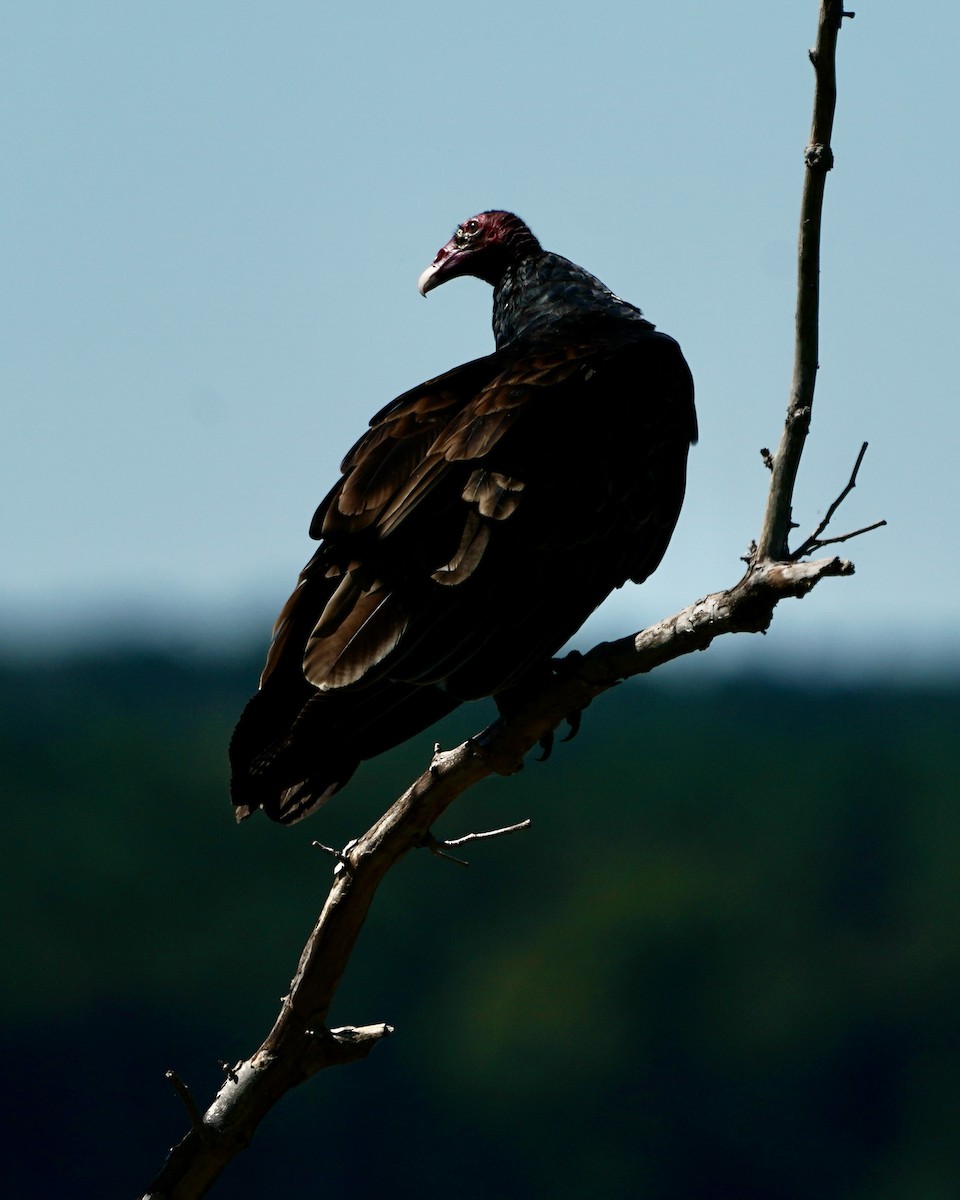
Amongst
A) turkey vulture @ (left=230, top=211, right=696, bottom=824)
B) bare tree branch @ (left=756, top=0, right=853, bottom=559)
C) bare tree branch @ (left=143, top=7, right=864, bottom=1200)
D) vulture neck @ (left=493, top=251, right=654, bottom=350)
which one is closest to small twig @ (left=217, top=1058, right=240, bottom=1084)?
bare tree branch @ (left=143, top=7, right=864, bottom=1200)

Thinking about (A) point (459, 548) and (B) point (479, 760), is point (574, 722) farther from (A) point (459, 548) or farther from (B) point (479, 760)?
(B) point (479, 760)

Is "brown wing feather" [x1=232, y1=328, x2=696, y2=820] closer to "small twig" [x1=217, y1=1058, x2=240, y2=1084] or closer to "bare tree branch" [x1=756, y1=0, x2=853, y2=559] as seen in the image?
"small twig" [x1=217, y1=1058, x2=240, y2=1084]

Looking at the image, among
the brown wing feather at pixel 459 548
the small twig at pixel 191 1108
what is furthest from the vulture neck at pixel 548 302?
the small twig at pixel 191 1108

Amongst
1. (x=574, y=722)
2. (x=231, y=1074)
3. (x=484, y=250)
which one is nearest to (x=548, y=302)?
(x=484, y=250)

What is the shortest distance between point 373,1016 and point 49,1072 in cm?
842

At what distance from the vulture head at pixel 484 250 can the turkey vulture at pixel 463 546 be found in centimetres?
177

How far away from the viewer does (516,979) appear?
55125mm

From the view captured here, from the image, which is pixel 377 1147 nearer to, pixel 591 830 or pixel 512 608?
pixel 591 830

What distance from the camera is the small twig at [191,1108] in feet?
13.7

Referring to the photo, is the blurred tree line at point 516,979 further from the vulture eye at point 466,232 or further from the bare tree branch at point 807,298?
the bare tree branch at point 807,298

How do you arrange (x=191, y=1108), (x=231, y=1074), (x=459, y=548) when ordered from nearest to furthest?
1. (x=191, y=1108)
2. (x=231, y=1074)
3. (x=459, y=548)

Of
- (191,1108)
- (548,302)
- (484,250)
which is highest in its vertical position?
(484,250)

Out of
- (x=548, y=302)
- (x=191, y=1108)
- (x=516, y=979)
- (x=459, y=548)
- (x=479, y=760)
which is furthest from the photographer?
(x=516, y=979)

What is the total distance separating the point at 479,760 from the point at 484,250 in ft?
11.2
